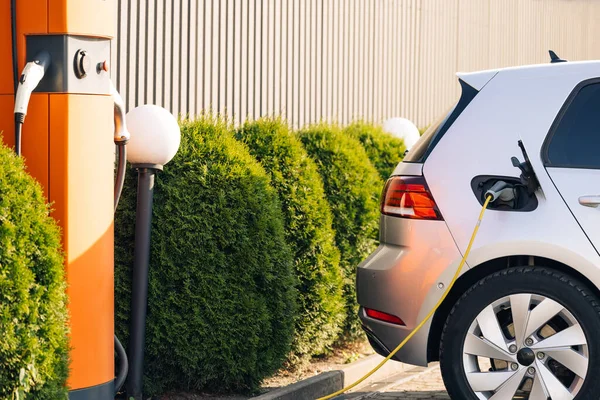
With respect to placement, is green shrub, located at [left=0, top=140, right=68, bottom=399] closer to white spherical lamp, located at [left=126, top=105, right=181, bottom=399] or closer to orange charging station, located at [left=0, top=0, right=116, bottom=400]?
orange charging station, located at [left=0, top=0, right=116, bottom=400]

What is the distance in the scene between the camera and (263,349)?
6020 millimetres

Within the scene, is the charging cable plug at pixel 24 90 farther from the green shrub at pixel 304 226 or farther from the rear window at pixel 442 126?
the green shrub at pixel 304 226

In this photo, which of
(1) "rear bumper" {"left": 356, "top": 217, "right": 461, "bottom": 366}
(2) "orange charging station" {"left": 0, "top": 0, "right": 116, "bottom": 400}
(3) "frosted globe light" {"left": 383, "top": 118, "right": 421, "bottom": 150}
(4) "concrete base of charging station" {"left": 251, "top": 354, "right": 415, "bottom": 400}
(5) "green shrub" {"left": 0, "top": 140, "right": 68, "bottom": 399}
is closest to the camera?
(5) "green shrub" {"left": 0, "top": 140, "right": 68, "bottom": 399}

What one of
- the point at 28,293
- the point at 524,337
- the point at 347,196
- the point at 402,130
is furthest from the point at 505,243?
the point at 402,130

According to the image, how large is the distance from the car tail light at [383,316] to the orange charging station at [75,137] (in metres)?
1.38

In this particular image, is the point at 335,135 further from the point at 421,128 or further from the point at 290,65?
the point at 421,128

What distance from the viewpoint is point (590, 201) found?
4984 mm

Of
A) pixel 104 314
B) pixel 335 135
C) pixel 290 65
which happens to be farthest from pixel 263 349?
pixel 290 65

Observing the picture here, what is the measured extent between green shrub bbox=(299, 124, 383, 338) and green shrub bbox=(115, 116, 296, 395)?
1.48m

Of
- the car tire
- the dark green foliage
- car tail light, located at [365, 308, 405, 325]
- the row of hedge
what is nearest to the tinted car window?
the car tire

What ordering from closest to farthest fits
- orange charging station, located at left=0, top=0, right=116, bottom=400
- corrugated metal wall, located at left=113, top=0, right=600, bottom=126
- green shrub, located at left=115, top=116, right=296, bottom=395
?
orange charging station, located at left=0, top=0, right=116, bottom=400 → green shrub, located at left=115, top=116, right=296, bottom=395 → corrugated metal wall, located at left=113, top=0, right=600, bottom=126

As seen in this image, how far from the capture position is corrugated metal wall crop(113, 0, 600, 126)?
728 cm

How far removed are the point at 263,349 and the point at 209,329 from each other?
1.38 ft

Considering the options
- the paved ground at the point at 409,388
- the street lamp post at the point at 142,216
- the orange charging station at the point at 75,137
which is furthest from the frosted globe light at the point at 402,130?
the orange charging station at the point at 75,137
